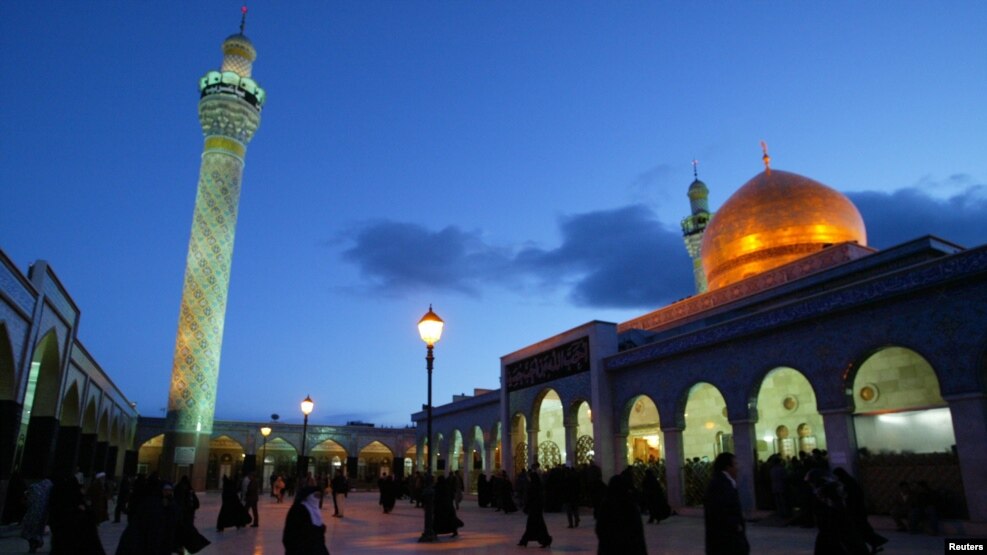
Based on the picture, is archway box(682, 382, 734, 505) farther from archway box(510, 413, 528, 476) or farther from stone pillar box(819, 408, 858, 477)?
stone pillar box(819, 408, 858, 477)

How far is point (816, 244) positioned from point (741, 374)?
681 cm

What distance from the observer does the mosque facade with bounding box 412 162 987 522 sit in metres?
8.60

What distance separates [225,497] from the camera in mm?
10164

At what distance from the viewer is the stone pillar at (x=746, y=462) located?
11.0 metres

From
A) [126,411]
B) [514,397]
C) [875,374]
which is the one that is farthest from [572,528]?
[126,411]

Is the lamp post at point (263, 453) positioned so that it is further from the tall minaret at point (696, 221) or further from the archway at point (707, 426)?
the tall minaret at point (696, 221)

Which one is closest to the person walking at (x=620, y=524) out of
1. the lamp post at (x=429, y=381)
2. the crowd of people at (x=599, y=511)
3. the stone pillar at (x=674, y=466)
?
the crowd of people at (x=599, y=511)

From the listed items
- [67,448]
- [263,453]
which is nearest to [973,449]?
[67,448]

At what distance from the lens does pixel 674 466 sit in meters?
12.7

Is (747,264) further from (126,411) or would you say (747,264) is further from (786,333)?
(126,411)

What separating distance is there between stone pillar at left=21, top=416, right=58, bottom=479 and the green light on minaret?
12047mm

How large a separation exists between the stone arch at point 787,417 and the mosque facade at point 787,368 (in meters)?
0.03

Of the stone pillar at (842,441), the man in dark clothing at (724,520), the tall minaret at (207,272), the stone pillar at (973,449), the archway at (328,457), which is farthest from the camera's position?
the archway at (328,457)

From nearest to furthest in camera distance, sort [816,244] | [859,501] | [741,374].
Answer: [859,501], [741,374], [816,244]
